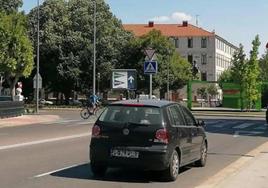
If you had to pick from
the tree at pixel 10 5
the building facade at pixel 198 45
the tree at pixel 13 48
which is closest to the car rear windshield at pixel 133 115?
the tree at pixel 13 48

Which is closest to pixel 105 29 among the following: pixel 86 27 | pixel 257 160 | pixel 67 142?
pixel 86 27

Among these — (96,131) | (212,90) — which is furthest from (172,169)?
(212,90)

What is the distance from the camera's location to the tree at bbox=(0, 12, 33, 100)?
5740 cm

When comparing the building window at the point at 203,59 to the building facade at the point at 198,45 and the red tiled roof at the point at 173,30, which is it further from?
the red tiled roof at the point at 173,30

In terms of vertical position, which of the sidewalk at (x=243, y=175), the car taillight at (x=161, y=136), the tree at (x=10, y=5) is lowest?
the sidewalk at (x=243, y=175)

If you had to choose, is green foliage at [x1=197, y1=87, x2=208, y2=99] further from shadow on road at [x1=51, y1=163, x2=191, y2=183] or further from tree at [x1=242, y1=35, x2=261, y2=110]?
shadow on road at [x1=51, y1=163, x2=191, y2=183]

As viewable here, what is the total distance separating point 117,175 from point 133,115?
54.0 inches

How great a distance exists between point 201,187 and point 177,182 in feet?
3.77

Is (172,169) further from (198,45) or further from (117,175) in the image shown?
(198,45)

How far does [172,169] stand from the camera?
1238 cm

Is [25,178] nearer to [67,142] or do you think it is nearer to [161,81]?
[67,142]

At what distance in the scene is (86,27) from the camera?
7719cm

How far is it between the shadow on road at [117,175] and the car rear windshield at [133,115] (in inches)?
44.6

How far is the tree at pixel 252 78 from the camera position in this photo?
6362 cm
